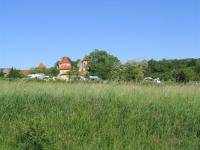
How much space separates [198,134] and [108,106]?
2490 mm

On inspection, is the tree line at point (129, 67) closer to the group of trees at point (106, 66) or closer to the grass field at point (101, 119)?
the group of trees at point (106, 66)

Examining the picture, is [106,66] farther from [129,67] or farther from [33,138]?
[33,138]

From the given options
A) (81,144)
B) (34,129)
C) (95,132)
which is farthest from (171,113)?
(34,129)

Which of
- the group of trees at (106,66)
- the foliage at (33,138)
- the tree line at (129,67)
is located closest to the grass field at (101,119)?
the foliage at (33,138)

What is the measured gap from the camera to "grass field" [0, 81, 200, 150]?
785 cm

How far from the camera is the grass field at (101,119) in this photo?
7.85m

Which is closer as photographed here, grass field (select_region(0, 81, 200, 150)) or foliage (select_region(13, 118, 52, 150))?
foliage (select_region(13, 118, 52, 150))

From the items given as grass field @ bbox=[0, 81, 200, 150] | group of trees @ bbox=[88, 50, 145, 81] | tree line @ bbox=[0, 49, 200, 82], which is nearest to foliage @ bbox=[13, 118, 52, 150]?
grass field @ bbox=[0, 81, 200, 150]

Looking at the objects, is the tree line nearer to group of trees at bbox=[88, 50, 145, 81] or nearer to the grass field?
group of trees at bbox=[88, 50, 145, 81]

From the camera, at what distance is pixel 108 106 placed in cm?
1017

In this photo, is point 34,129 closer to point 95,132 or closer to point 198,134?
point 95,132

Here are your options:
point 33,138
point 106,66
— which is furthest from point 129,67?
point 33,138

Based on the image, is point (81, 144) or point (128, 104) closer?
point (81, 144)

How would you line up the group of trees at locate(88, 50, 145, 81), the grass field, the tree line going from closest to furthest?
the grass field
the group of trees at locate(88, 50, 145, 81)
the tree line
